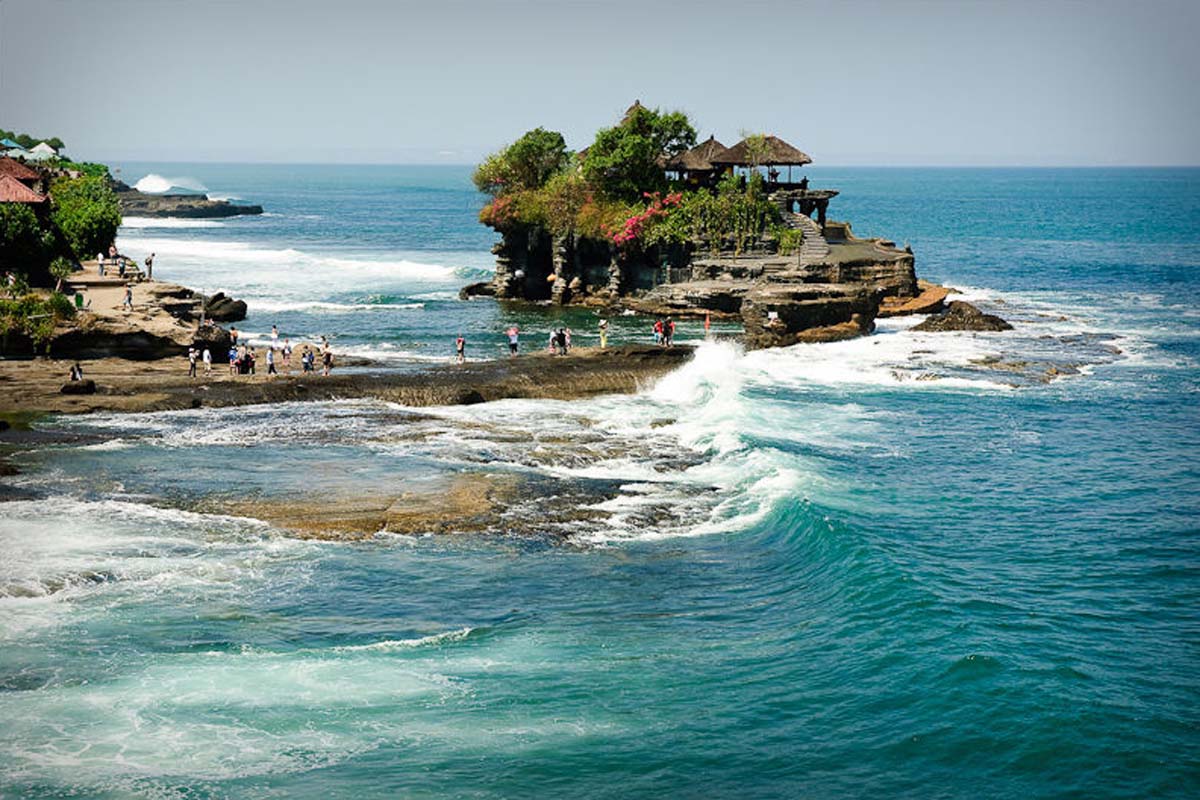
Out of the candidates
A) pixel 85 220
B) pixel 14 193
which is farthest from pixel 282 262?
pixel 14 193

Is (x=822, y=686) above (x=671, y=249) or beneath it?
beneath

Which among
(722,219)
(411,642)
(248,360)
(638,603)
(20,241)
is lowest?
(411,642)

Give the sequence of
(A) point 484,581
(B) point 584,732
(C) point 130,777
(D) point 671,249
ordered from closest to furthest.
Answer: (C) point 130,777 < (B) point 584,732 < (A) point 484,581 < (D) point 671,249

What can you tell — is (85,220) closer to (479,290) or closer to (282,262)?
(479,290)

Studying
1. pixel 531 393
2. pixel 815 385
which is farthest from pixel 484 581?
pixel 815 385

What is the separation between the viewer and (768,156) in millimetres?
74625

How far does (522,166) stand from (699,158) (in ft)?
39.0

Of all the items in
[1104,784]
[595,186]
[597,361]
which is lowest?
[1104,784]

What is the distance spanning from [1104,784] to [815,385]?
32428 millimetres

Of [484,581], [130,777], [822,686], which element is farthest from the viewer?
[484,581]

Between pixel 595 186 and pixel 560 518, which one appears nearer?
pixel 560 518

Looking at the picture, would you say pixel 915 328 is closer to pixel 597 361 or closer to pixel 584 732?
pixel 597 361

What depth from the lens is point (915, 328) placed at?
63312mm

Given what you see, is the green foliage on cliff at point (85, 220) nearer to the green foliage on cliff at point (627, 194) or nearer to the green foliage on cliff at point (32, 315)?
the green foliage on cliff at point (32, 315)
